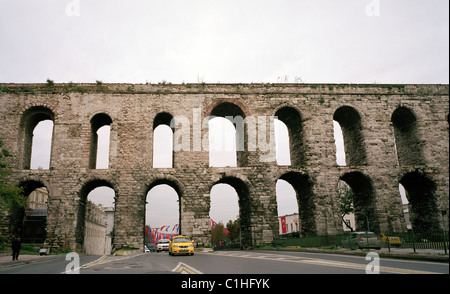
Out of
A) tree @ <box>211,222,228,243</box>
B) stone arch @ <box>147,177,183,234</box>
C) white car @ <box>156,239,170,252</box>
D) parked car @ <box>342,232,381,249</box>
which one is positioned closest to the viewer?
parked car @ <box>342,232,381,249</box>

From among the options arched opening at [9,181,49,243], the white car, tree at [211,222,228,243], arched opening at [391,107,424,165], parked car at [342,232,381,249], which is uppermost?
arched opening at [391,107,424,165]

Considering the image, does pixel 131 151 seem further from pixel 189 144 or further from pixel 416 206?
pixel 416 206

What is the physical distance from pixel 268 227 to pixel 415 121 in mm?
14422

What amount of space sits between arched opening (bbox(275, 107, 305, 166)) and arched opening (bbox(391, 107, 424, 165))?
317 inches

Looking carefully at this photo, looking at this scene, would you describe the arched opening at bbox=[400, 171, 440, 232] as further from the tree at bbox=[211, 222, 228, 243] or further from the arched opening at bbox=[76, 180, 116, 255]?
the tree at bbox=[211, 222, 228, 243]

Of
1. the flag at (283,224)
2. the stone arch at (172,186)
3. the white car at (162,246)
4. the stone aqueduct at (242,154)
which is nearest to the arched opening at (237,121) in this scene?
the stone aqueduct at (242,154)

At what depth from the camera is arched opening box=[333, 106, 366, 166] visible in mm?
26234

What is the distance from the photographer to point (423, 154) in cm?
2583

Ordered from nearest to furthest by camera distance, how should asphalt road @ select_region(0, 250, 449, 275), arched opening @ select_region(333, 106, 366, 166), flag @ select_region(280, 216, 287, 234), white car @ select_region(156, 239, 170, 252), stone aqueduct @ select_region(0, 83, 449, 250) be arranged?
asphalt road @ select_region(0, 250, 449, 275), stone aqueduct @ select_region(0, 83, 449, 250), arched opening @ select_region(333, 106, 366, 166), white car @ select_region(156, 239, 170, 252), flag @ select_region(280, 216, 287, 234)

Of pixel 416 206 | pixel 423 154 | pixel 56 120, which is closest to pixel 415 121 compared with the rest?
pixel 423 154

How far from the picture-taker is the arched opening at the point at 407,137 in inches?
1046

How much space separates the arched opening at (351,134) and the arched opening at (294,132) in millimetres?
3533

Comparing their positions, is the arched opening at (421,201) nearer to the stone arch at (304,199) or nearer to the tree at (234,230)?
the stone arch at (304,199)

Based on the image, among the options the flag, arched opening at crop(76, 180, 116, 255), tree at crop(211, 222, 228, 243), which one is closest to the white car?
arched opening at crop(76, 180, 116, 255)
